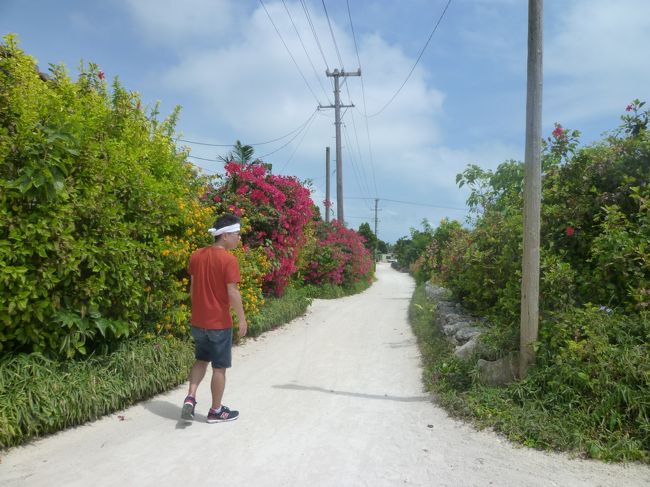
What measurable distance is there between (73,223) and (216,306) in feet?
4.47

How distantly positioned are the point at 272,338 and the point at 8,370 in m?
5.26

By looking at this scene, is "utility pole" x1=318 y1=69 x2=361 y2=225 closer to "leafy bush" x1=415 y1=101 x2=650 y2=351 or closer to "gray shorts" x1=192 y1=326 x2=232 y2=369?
"leafy bush" x1=415 y1=101 x2=650 y2=351

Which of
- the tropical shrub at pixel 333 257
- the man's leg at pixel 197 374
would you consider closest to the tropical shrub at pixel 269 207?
the tropical shrub at pixel 333 257

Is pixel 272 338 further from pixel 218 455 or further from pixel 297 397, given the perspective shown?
pixel 218 455

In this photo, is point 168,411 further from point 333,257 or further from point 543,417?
point 333,257

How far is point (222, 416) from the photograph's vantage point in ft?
13.9

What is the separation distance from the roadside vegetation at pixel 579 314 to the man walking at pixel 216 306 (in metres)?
2.24

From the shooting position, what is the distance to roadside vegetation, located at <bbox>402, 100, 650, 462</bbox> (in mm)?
3762

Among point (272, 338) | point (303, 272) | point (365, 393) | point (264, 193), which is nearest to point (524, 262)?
point (365, 393)

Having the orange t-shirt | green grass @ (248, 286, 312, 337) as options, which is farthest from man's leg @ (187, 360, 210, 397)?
green grass @ (248, 286, 312, 337)

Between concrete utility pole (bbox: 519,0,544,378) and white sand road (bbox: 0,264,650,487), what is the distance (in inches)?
44.5

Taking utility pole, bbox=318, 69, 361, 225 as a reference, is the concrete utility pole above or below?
below

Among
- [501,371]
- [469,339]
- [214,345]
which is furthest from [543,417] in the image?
[214,345]

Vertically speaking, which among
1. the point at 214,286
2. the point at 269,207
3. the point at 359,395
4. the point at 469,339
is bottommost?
the point at 359,395
